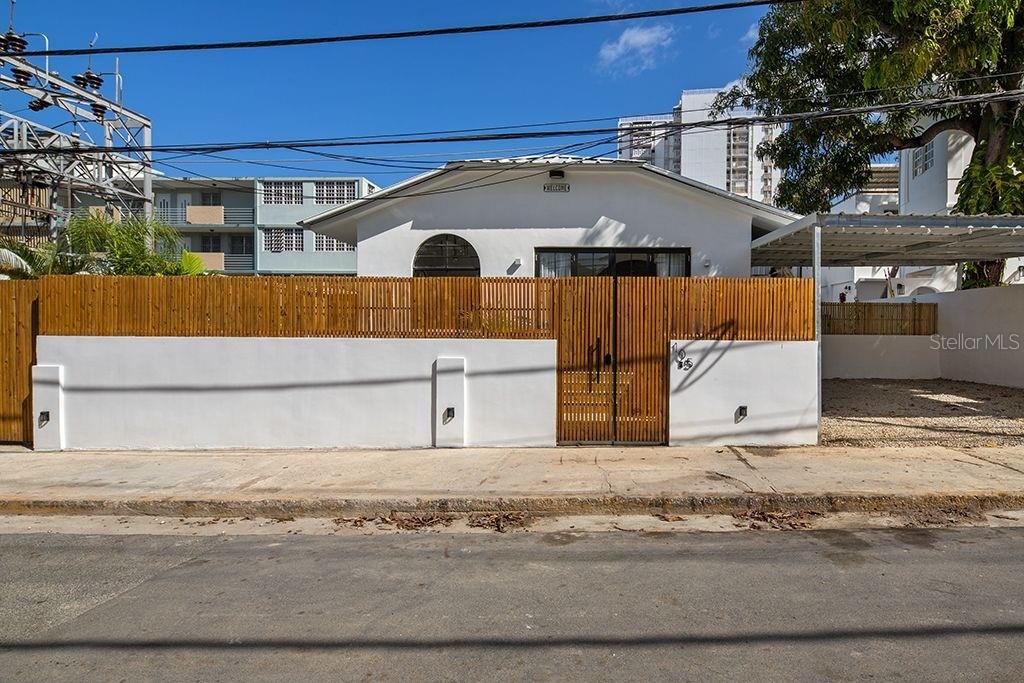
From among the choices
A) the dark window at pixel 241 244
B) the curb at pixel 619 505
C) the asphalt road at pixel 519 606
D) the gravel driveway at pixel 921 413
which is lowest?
the asphalt road at pixel 519 606

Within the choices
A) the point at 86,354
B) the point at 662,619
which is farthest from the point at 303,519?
the point at 86,354

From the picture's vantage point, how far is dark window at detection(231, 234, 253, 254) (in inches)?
1457

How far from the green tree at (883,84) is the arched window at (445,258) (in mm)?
7628

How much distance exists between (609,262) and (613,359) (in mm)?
3919

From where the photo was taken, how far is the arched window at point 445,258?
39.8ft

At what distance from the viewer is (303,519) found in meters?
6.20

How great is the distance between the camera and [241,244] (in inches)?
1464

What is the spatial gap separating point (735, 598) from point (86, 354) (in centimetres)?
870

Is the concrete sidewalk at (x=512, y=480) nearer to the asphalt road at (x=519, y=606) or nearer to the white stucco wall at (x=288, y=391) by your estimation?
A: the white stucco wall at (x=288, y=391)

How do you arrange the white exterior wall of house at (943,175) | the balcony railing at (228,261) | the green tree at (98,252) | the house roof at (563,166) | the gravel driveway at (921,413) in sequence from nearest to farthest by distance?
1. the gravel driveway at (921,413)
2. the house roof at (563,166)
3. the green tree at (98,252)
4. the white exterior wall of house at (943,175)
5. the balcony railing at (228,261)

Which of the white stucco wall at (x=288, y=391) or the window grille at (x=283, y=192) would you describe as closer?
the white stucco wall at (x=288, y=391)

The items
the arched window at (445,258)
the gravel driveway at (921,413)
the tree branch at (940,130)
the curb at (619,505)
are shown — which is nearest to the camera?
the curb at (619,505)

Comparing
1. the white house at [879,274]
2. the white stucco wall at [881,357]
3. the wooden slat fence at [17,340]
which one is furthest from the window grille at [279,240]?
the white stucco wall at [881,357]

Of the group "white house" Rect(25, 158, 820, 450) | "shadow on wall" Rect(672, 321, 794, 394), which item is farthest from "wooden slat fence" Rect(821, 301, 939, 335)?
"shadow on wall" Rect(672, 321, 794, 394)
